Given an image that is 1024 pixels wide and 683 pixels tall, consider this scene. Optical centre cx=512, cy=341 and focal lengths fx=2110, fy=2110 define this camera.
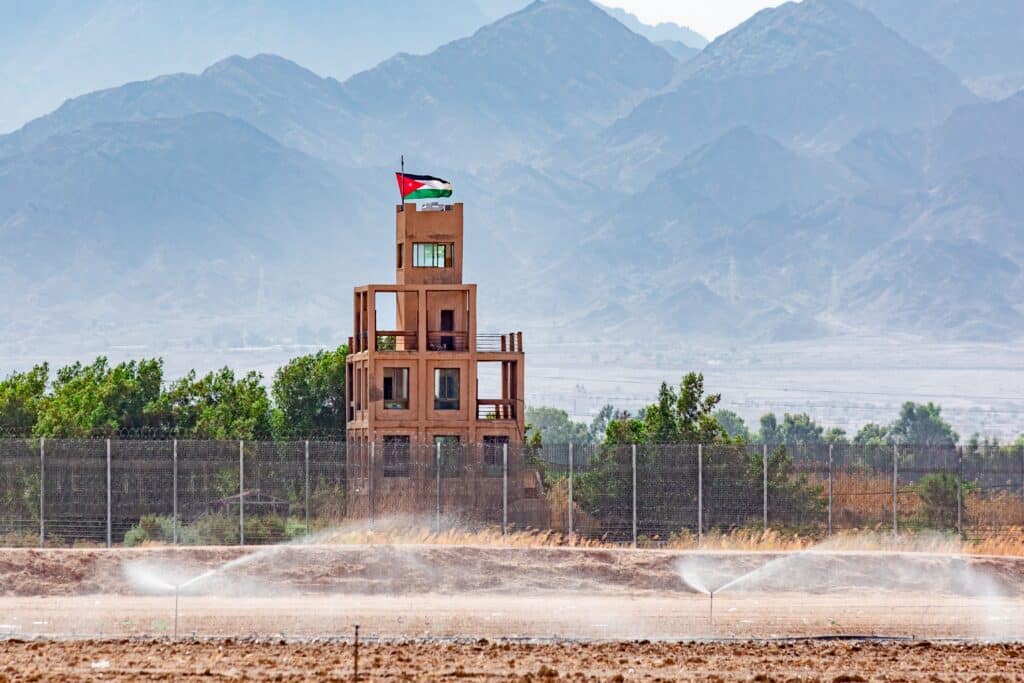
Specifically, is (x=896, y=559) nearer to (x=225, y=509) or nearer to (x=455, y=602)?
(x=455, y=602)

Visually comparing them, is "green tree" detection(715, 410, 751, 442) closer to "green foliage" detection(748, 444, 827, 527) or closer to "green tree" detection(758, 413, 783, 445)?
"green tree" detection(758, 413, 783, 445)

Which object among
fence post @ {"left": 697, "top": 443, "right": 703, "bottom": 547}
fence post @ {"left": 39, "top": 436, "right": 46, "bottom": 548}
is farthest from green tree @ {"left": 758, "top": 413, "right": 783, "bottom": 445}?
fence post @ {"left": 39, "top": 436, "right": 46, "bottom": 548}

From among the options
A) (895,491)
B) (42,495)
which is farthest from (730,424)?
(42,495)

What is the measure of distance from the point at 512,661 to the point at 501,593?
886cm

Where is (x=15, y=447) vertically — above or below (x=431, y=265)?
below

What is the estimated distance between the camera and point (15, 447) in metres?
43.7

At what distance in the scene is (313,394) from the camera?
2943 inches

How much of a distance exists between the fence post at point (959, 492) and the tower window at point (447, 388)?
95.5 feet

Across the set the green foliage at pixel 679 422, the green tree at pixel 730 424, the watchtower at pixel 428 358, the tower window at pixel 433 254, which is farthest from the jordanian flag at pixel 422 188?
the green tree at pixel 730 424

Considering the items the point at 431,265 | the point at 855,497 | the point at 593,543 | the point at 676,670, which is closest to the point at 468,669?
the point at 676,670

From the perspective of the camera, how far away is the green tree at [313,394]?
73.8 meters

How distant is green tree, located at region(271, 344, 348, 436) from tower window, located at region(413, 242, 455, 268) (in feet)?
15.2

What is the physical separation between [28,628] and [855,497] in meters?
19.2

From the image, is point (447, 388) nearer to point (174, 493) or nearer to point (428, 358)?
point (428, 358)
